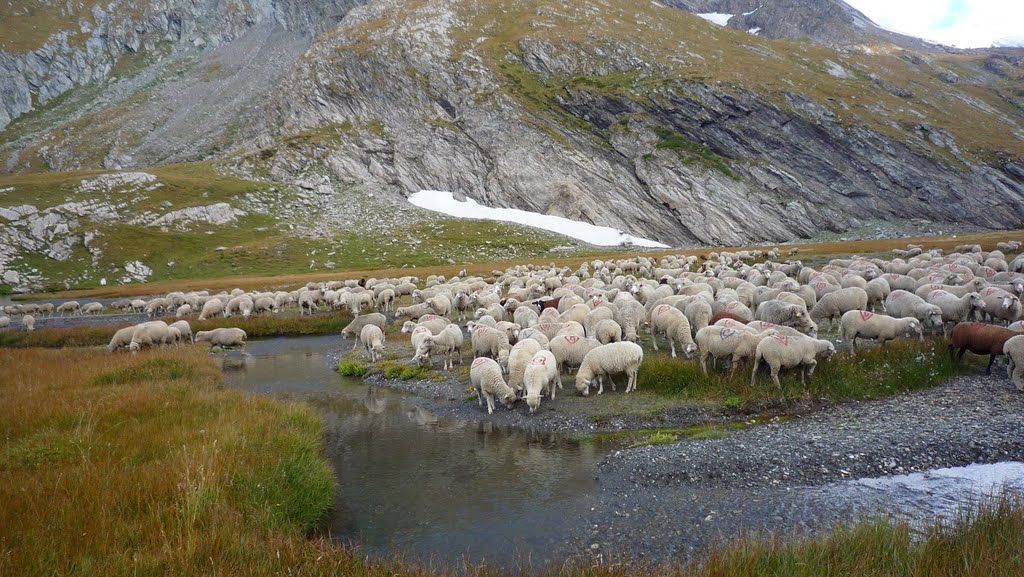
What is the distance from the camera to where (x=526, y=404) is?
15.4 meters

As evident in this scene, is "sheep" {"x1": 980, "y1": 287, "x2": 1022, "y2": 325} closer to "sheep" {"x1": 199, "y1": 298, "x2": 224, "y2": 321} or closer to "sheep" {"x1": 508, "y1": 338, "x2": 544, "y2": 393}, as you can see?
"sheep" {"x1": 508, "y1": 338, "x2": 544, "y2": 393}

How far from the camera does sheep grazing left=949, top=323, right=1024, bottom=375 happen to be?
14094mm

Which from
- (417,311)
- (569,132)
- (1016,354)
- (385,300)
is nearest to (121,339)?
(417,311)

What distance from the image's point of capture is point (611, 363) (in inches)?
613

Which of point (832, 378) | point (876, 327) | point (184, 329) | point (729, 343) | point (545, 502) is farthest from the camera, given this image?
point (184, 329)

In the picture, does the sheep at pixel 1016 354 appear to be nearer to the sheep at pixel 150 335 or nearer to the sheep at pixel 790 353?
the sheep at pixel 790 353

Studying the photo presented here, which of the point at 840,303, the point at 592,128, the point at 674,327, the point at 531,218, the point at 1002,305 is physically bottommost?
the point at 674,327

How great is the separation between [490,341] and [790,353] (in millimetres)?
9924

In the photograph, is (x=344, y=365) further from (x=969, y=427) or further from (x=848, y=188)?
(x=848, y=188)

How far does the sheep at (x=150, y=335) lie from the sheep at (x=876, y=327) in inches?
1211

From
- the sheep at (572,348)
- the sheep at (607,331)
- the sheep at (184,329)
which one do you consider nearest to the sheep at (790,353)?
the sheep at (607,331)

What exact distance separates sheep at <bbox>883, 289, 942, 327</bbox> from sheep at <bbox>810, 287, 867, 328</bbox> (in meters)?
0.90

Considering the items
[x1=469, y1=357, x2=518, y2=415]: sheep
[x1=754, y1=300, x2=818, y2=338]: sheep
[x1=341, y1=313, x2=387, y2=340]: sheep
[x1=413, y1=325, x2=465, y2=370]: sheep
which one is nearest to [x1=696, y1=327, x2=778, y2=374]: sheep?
[x1=754, y1=300, x2=818, y2=338]: sheep

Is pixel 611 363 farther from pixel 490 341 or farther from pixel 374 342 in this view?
pixel 374 342
